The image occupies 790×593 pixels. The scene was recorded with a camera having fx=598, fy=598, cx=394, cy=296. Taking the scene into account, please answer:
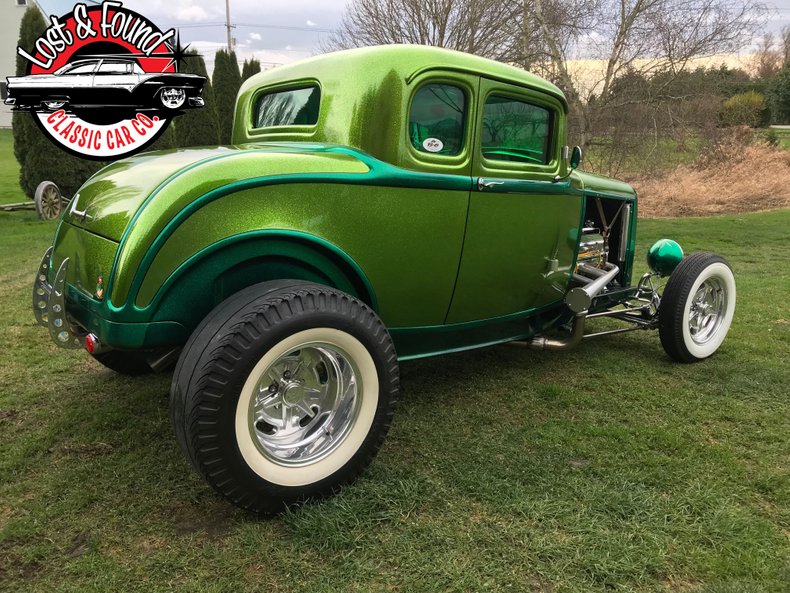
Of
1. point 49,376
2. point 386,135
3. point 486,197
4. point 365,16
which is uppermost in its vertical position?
point 365,16

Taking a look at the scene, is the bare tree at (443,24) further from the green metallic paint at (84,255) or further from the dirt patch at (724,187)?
the green metallic paint at (84,255)

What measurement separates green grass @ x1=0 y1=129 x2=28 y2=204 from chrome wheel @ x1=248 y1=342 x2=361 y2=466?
13.2 m

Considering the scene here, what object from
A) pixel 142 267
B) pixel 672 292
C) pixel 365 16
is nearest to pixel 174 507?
pixel 142 267

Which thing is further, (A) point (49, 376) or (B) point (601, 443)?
(A) point (49, 376)

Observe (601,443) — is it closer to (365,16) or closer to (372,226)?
(372,226)

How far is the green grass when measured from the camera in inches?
531

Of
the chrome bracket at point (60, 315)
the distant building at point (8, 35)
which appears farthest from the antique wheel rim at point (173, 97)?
the distant building at point (8, 35)

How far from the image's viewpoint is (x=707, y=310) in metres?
4.42

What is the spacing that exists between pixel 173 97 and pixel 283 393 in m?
8.57

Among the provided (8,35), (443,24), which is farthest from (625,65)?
(8,35)

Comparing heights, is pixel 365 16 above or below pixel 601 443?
above

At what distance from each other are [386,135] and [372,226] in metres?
0.44

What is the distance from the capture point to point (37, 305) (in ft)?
9.43

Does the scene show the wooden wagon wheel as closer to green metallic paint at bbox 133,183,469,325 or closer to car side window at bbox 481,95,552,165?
green metallic paint at bbox 133,183,469,325
